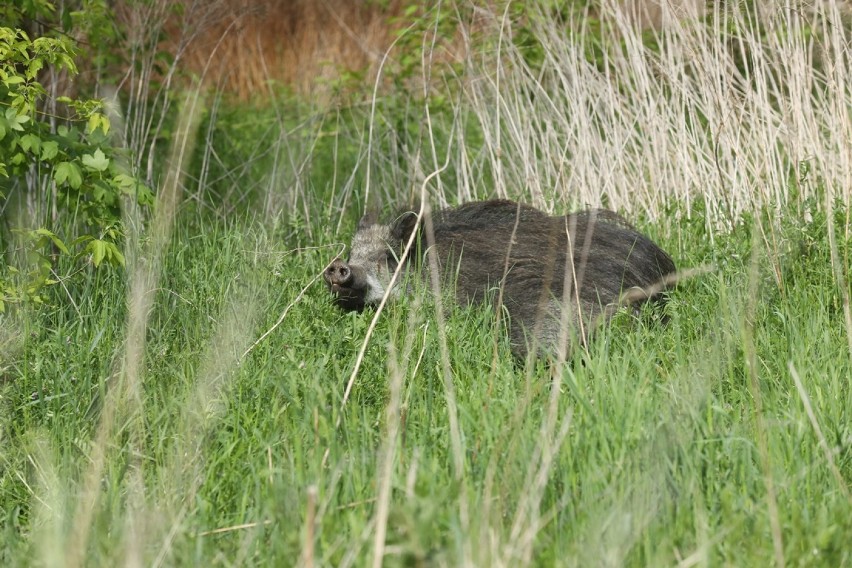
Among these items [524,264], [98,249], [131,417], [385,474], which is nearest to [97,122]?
[98,249]

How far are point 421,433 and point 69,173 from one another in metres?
1.59

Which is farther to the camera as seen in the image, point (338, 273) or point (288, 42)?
point (288, 42)

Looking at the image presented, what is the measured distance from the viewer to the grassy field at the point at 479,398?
93.8 inches

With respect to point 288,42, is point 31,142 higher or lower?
lower

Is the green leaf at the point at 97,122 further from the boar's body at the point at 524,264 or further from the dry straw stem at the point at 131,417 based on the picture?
the boar's body at the point at 524,264

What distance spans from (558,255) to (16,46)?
211 centimetres

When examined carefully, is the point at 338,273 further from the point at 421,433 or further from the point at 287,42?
the point at 287,42

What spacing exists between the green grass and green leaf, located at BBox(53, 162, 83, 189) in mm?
471

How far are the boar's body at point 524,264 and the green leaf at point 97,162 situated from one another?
3.21 ft

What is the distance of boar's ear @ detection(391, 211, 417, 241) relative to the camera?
4.76 meters

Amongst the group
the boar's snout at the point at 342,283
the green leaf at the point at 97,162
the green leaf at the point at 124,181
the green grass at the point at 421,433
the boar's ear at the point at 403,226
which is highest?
the green leaf at the point at 97,162

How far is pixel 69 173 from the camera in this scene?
3812mm

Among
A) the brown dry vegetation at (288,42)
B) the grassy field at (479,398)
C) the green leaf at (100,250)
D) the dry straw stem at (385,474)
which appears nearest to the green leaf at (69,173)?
the green leaf at (100,250)

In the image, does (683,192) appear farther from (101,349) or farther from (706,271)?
(101,349)
